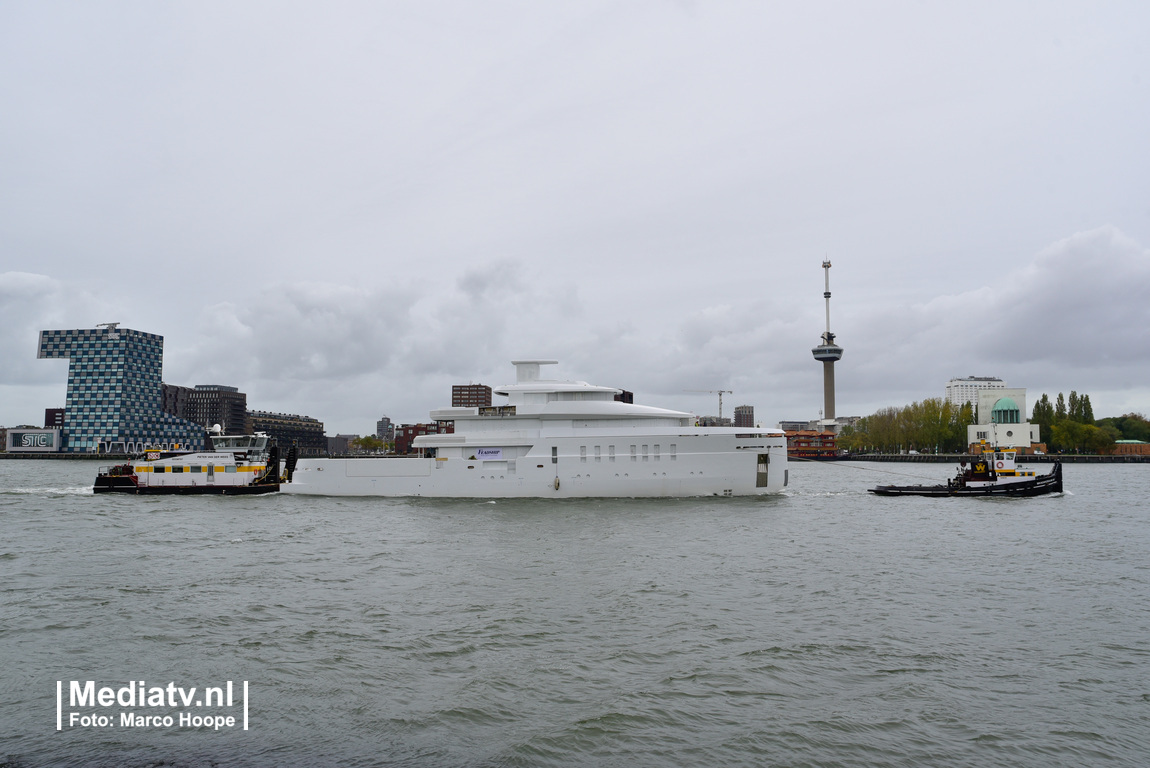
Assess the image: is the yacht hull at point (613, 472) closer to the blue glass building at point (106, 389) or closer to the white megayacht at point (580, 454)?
the white megayacht at point (580, 454)

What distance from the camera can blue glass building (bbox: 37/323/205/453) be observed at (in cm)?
15275

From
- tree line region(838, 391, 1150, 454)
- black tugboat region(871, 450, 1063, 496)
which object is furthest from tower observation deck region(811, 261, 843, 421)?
black tugboat region(871, 450, 1063, 496)

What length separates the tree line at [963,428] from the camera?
11794 centimetres

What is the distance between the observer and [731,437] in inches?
1471

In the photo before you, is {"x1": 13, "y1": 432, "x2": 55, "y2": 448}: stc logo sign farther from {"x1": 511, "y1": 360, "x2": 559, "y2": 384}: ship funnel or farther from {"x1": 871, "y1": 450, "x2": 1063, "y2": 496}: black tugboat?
{"x1": 871, "y1": 450, "x2": 1063, "y2": 496}: black tugboat

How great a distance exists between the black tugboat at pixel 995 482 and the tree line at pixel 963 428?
9024cm

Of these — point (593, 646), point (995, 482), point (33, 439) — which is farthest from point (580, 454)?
point (33, 439)

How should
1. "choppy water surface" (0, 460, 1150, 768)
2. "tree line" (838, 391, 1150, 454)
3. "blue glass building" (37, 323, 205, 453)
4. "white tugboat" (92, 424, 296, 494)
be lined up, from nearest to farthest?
"choppy water surface" (0, 460, 1150, 768) < "white tugboat" (92, 424, 296, 494) < "tree line" (838, 391, 1150, 454) < "blue glass building" (37, 323, 205, 453)

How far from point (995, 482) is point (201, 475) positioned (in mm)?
49515

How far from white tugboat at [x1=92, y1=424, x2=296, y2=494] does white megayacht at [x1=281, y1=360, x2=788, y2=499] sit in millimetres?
9961

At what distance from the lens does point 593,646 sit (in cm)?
1180

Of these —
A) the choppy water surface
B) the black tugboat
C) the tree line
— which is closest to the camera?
the choppy water surface

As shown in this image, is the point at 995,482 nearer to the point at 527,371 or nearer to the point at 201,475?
the point at 527,371

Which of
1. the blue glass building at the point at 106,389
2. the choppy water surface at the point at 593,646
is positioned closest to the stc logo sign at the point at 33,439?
the blue glass building at the point at 106,389
